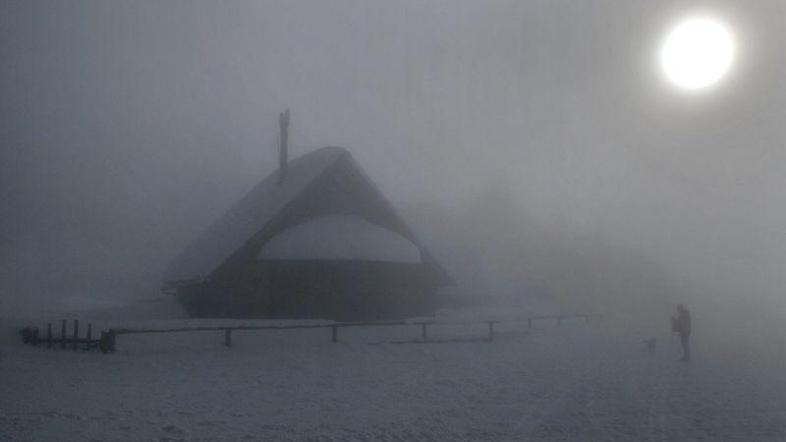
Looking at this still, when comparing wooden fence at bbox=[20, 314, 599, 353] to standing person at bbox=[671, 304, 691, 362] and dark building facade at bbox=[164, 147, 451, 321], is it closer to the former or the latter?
standing person at bbox=[671, 304, 691, 362]

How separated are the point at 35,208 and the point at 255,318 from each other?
86.1 m

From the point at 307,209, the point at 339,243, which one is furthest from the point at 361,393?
the point at 307,209

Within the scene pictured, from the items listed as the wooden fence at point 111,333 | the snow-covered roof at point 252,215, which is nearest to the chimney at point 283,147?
the snow-covered roof at point 252,215

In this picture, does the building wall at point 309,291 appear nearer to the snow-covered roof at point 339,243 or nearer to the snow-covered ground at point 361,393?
the snow-covered roof at point 339,243

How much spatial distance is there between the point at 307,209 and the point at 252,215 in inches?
134

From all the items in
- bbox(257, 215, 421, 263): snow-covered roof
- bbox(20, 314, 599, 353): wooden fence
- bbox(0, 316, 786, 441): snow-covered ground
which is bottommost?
bbox(0, 316, 786, 441): snow-covered ground

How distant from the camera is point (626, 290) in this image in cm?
5134

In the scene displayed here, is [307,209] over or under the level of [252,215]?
over

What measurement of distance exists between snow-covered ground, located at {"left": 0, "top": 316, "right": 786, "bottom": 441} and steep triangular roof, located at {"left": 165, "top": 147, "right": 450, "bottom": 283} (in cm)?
691

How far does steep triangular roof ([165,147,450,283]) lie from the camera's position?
1033 inches

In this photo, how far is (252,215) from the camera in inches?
1179

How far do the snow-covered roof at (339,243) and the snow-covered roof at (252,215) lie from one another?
105 centimetres

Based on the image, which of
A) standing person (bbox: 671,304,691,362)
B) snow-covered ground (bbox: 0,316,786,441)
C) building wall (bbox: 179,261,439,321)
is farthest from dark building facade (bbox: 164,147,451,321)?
standing person (bbox: 671,304,691,362)

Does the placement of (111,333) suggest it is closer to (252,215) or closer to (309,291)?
(309,291)
